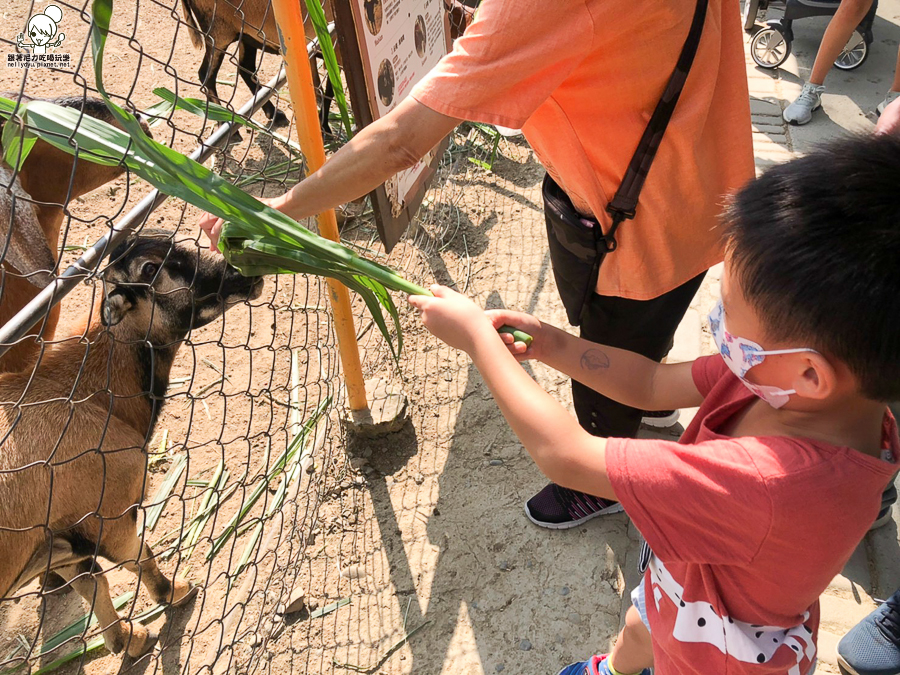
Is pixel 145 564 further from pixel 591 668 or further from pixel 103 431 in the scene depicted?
pixel 591 668

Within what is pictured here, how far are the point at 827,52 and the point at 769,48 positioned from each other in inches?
34.0

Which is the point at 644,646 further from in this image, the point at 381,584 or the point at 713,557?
the point at 381,584

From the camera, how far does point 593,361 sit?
176cm

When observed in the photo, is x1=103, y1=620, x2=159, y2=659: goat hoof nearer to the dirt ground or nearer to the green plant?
the dirt ground

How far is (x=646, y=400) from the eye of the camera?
5.76ft

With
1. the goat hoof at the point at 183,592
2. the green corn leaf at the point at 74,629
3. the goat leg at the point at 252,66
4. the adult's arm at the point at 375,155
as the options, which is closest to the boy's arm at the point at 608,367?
the adult's arm at the point at 375,155

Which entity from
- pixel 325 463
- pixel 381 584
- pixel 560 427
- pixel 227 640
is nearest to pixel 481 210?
pixel 325 463

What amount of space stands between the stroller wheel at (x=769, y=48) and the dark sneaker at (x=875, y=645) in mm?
4728

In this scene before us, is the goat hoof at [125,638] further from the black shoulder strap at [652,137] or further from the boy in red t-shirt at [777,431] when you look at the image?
the black shoulder strap at [652,137]

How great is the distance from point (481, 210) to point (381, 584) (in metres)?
2.69

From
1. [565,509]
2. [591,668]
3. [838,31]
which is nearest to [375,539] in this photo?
[565,509]

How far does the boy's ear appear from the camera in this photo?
115 cm

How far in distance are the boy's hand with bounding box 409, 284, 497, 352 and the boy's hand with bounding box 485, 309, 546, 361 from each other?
0.36 feet

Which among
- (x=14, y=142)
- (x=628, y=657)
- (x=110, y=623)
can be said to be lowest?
(x=628, y=657)
